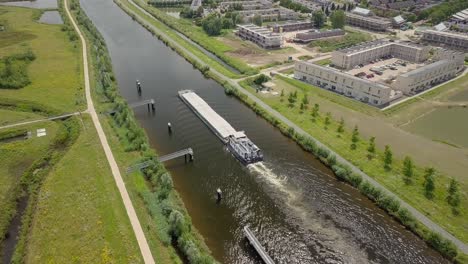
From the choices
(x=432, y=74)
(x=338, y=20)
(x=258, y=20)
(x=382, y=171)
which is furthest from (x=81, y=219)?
(x=338, y=20)

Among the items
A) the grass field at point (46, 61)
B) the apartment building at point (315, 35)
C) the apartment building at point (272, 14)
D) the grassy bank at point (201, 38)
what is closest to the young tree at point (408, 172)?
the grassy bank at point (201, 38)

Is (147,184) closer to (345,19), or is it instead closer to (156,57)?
(156,57)

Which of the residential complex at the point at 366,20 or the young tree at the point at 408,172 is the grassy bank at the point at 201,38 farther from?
the residential complex at the point at 366,20

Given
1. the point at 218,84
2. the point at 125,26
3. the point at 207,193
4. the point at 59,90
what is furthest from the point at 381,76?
the point at 125,26

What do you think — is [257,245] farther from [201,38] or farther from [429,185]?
[201,38]

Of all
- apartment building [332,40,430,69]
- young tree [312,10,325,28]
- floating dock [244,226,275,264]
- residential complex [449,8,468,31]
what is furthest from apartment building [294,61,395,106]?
residential complex [449,8,468,31]

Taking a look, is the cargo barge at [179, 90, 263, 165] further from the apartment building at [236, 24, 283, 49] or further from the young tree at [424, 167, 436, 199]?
the apartment building at [236, 24, 283, 49]
